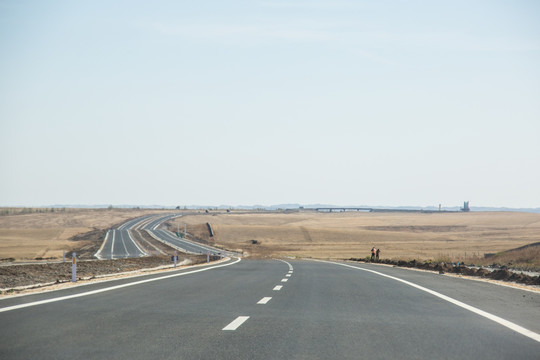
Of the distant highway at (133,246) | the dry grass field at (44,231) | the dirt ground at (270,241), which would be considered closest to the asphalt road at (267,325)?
the dirt ground at (270,241)

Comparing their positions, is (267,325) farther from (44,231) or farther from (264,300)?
(44,231)

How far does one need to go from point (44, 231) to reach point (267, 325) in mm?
114351

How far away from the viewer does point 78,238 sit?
106 m

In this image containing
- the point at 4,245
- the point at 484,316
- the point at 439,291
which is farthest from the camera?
the point at 4,245

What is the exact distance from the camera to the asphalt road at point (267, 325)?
732 cm

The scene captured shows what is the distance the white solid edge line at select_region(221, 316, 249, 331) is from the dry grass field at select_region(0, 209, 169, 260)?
5244cm

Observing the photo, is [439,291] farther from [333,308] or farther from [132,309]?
[132,309]

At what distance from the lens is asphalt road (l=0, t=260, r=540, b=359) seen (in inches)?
288

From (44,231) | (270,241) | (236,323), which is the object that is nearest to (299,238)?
(270,241)

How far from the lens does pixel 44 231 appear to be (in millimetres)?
115312

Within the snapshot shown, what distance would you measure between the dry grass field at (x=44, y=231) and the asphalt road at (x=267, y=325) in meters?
49.6

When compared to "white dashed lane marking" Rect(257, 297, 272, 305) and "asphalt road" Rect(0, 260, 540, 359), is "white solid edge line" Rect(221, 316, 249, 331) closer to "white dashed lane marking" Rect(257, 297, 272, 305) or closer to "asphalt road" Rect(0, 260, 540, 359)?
"asphalt road" Rect(0, 260, 540, 359)

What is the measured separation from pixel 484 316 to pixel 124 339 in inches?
262

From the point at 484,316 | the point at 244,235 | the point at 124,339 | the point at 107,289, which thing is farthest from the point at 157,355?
the point at 244,235
